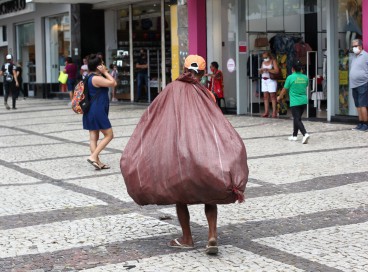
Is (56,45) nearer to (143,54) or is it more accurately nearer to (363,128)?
(143,54)

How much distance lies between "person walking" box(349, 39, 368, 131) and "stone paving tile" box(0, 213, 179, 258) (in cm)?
858

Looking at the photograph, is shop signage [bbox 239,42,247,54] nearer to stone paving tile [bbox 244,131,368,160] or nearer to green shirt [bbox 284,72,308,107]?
stone paving tile [bbox 244,131,368,160]

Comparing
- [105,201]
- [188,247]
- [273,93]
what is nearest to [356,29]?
[273,93]

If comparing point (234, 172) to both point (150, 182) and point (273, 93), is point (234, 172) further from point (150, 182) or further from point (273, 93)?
point (273, 93)

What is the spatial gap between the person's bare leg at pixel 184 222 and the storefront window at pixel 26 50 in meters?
27.7

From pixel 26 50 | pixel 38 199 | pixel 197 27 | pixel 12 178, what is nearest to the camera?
pixel 38 199

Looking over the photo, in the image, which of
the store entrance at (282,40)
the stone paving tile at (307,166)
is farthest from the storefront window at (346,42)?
the stone paving tile at (307,166)

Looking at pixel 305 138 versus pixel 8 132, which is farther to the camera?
pixel 8 132

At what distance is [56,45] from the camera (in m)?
30.3

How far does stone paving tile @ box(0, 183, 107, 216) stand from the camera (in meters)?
7.86

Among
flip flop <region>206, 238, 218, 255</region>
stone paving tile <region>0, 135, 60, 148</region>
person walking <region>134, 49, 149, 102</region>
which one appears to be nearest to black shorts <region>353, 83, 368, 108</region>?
stone paving tile <region>0, 135, 60, 148</region>

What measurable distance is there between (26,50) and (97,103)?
79.5 feet

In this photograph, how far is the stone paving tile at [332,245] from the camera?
5566mm

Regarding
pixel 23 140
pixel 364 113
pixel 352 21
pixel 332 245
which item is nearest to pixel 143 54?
pixel 352 21
